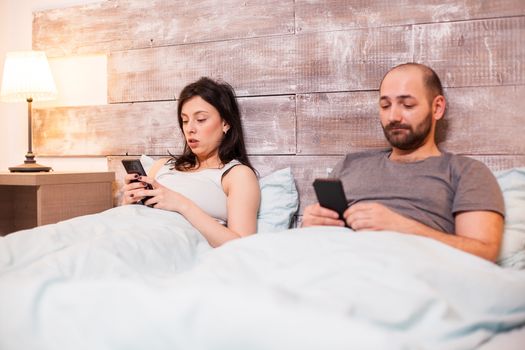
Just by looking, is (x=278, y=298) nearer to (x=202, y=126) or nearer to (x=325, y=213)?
(x=325, y=213)

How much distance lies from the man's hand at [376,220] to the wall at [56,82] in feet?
4.47

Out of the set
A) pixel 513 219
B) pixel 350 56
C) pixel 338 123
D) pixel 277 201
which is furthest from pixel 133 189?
pixel 513 219

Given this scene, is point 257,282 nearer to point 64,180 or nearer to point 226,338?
point 226,338

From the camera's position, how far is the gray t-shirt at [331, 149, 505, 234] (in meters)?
1.26

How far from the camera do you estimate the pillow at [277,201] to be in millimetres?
1695

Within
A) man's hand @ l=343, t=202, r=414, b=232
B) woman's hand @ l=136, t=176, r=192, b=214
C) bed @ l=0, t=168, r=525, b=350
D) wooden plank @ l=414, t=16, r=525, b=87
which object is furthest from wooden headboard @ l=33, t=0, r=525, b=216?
bed @ l=0, t=168, r=525, b=350

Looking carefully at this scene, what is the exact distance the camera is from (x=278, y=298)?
0.75 m

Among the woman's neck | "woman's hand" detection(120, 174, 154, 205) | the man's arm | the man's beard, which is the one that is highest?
the man's beard

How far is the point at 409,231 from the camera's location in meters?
1.19

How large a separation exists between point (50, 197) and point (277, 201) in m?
0.88

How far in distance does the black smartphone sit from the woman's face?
0.64 meters

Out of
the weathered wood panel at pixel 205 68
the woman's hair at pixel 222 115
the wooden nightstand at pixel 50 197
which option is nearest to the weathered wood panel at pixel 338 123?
the weathered wood panel at pixel 205 68

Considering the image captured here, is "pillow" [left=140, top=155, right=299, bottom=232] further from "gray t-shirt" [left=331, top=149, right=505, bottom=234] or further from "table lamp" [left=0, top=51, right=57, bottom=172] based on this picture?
"table lamp" [left=0, top=51, right=57, bottom=172]

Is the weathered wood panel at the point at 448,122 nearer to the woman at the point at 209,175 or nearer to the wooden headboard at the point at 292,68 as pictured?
the wooden headboard at the point at 292,68
